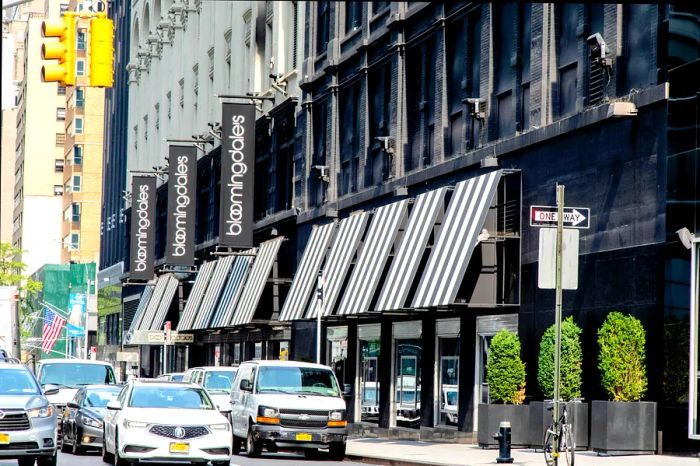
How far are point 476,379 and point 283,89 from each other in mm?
21461

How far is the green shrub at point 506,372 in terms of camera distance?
31.5 metres

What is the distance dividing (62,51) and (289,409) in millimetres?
12074

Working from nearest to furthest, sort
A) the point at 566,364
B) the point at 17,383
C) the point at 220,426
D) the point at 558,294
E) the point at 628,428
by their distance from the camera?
the point at 558,294 < the point at 220,426 < the point at 17,383 < the point at 628,428 < the point at 566,364

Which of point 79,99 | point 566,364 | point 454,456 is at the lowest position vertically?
point 454,456

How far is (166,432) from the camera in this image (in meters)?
24.3

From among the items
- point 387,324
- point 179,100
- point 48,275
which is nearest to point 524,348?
point 387,324

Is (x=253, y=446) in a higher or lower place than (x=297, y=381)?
lower

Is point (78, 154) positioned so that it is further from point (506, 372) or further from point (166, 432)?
point (166, 432)

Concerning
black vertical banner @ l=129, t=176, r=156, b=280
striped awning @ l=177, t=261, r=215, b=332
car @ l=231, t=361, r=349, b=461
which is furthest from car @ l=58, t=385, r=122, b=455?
black vertical banner @ l=129, t=176, r=156, b=280

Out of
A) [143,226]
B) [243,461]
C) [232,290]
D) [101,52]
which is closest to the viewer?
[101,52]

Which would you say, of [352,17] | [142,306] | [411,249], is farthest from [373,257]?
[142,306]

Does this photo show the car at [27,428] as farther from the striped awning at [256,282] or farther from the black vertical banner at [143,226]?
the black vertical banner at [143,226]

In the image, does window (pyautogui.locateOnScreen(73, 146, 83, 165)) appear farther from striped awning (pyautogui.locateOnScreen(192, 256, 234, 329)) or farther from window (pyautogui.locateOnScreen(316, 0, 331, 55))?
window (pyautogui.locateOnScreen(316, 0, 331, 55))

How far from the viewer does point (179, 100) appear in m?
73.0
